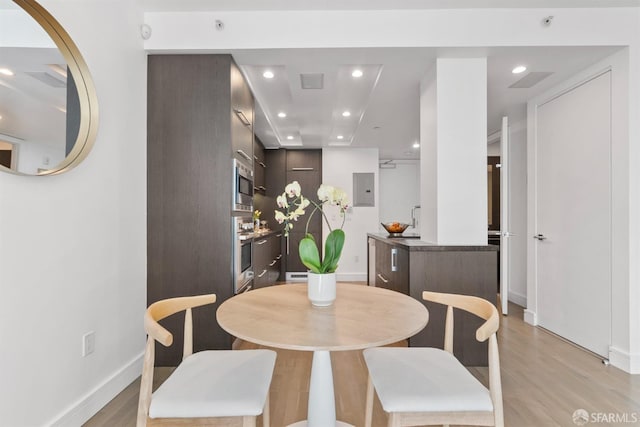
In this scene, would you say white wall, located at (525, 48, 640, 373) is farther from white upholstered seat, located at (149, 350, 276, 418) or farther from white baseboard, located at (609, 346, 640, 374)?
white upholstered seat, located at (149, 350, 276, 418)

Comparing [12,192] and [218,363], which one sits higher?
[12,192]

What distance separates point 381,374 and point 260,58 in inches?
94.7

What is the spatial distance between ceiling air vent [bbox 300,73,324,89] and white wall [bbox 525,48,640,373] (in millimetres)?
2379

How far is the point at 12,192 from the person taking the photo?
1.37m

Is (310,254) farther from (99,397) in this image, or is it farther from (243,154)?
(243,154)

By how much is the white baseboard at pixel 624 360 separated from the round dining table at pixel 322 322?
7.09ft

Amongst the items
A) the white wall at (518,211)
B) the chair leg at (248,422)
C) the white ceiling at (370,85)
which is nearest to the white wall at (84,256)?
the white ceiling at (370,85)

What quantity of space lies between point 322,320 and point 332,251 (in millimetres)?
312

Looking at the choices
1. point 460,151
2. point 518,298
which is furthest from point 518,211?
point 460,151

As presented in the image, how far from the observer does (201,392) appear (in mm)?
1116

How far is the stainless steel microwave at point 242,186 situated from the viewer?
2.51 meters

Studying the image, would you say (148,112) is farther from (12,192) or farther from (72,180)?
(12,192)

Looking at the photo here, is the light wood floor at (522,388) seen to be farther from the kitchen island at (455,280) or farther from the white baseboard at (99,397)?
the kitchen island at (455,280)

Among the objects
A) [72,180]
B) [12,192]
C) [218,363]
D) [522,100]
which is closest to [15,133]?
[12,192]
